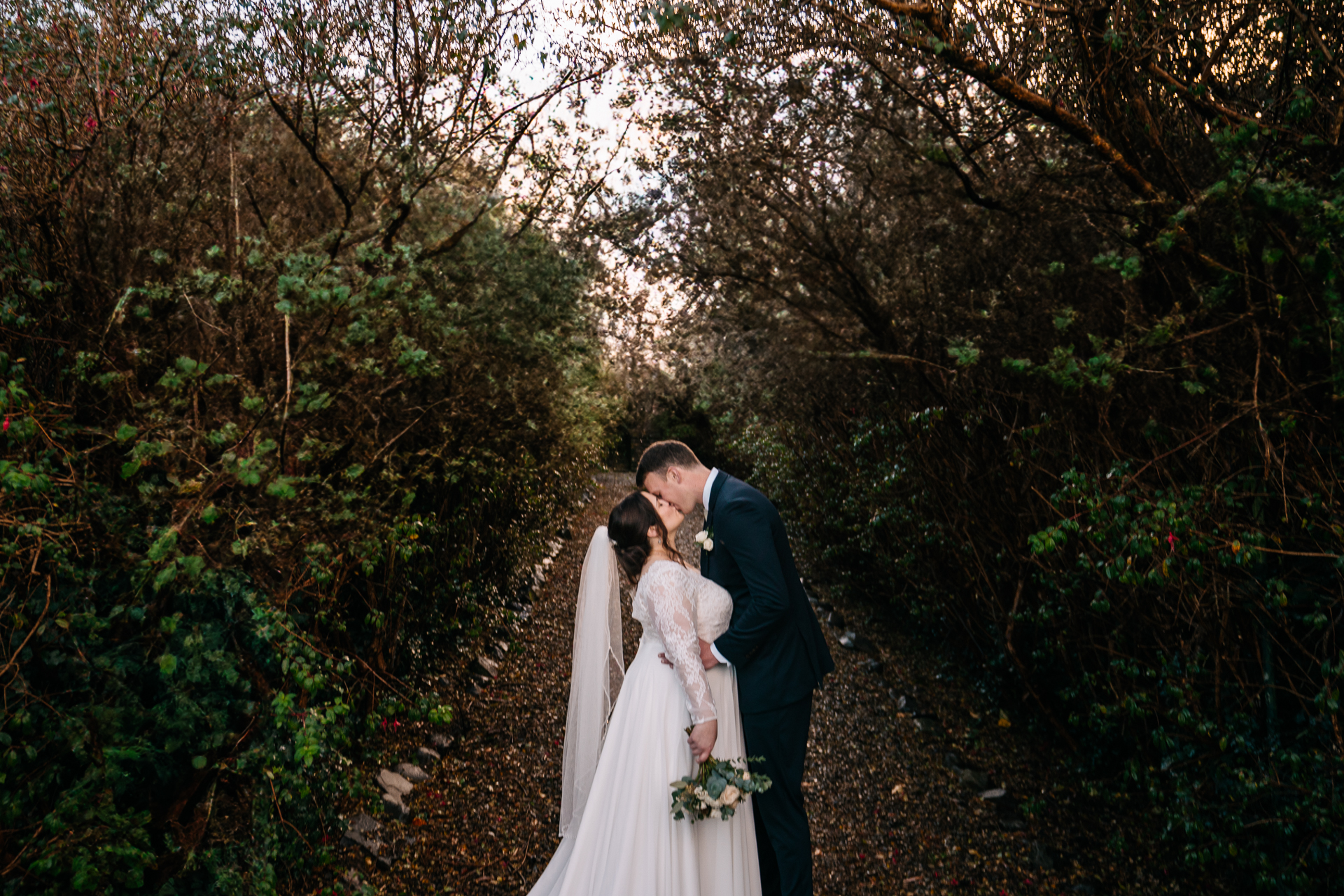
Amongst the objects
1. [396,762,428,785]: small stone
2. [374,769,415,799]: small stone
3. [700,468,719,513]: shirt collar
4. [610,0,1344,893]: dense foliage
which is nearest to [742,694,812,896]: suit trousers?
[700,468,719,513]: shirt collar

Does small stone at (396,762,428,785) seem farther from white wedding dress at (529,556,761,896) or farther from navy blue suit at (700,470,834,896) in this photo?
navy blue suit at (700,470,834,896)

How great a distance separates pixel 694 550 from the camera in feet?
35.8

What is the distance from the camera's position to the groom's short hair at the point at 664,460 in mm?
3467

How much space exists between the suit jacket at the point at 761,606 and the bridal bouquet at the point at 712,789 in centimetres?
32

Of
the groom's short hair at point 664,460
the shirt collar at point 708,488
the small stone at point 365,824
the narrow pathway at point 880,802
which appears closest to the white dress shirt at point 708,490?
the shirt collar at point 708,488

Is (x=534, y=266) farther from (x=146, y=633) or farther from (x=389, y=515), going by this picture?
(x=146, y=633)

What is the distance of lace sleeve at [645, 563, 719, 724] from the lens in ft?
10.1

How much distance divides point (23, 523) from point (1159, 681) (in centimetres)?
473

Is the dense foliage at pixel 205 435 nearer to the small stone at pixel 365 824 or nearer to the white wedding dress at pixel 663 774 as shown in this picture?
the small stone at pixel 365 824

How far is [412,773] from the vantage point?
4.86 m

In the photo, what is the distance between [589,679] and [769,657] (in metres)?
0.98

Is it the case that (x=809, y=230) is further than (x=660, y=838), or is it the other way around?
(x=809, y=230)

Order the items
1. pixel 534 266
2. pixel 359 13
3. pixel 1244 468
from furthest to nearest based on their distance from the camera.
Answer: pixel 534 266, pixel 359 13, pixel 1244 468

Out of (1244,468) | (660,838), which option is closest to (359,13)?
(660,838)
